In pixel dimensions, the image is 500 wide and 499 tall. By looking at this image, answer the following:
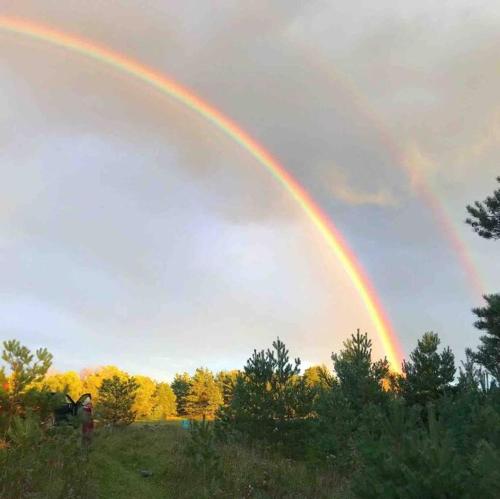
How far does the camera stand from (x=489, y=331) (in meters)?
24.5

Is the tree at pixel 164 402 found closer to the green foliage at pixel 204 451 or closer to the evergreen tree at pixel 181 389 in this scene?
the evergreen tree at pixel 181 389

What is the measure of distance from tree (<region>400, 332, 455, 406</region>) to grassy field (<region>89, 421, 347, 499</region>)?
8.96 metres

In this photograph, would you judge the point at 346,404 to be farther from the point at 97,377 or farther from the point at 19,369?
the point at 97,377

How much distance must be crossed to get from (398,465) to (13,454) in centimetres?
739

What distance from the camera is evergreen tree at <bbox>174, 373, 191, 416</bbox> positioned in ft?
260

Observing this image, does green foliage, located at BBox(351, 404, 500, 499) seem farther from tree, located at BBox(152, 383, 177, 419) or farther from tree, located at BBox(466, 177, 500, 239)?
tree, located at BBox(152, 383, 177, 419)

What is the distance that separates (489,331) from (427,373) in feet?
15.0

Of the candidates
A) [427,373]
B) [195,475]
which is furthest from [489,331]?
[195,475]

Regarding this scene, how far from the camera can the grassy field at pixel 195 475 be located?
1152 cm

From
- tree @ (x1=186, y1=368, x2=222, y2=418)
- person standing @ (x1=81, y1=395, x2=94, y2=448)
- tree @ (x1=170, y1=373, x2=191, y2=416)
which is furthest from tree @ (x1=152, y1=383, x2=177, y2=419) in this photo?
person standing @ (x1=81, y1=395, x2=94, y2=448)

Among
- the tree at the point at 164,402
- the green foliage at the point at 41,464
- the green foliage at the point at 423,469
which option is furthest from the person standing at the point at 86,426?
the tree at the point at 164,402

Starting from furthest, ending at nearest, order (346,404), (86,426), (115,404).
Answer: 1. (115,404)
2. (346,404)
3. (86,426)

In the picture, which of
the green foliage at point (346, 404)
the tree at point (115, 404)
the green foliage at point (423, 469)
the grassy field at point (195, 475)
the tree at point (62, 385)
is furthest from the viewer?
the tree at point (115, 404)

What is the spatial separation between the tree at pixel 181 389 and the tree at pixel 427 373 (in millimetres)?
58187
